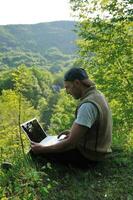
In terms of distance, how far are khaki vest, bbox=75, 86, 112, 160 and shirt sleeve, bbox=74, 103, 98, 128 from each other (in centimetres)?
7

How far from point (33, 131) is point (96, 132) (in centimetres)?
115

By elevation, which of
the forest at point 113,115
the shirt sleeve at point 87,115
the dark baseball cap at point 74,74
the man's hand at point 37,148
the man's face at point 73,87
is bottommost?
the forest at point 113,115

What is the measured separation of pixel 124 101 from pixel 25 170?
48.9ft

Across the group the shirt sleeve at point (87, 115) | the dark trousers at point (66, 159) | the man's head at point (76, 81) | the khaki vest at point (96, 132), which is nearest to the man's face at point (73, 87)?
the man's head at point (76, 81)

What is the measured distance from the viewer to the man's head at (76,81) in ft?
19.3

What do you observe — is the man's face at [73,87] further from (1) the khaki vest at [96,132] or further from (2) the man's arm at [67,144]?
(2) the man's arm at [67,144]

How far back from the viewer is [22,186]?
484 centimetres

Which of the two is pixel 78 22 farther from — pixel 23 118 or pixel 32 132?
pixel 23 118

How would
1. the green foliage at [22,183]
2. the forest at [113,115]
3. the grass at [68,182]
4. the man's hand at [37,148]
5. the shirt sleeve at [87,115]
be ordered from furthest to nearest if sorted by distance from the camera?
the man's hand at [37,148], the shirt sleeve at [87,115], the forest at [113,115], the grass at [68,182], the green foliage at [22,183]

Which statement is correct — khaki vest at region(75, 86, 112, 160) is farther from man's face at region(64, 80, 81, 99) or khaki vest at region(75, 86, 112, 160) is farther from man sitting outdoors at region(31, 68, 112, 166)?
man's face at region(64, 80, 81, 99)

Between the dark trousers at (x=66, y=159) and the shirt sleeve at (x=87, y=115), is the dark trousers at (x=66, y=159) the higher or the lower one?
the lower one

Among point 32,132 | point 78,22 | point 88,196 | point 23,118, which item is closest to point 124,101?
point 78,22

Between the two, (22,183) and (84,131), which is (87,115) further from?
(22,183)

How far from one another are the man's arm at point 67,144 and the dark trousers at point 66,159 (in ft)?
0.42
